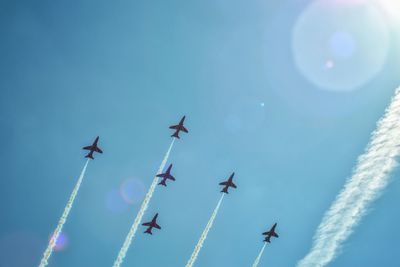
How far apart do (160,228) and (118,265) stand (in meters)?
13.8

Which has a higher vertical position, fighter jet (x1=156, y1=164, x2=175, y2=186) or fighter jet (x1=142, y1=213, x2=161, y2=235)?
fighter jet (x1=156, y1=164, x2=175, y2=186)

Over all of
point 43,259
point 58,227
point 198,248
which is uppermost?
point 198,248

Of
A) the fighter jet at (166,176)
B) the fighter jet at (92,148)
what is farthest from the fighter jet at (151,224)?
the fighter jet at (92,148)

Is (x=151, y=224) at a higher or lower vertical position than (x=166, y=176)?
lower

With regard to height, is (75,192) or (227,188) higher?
(227,188)

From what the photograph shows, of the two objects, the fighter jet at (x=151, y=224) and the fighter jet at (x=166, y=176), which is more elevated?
the fighter jet at (x=166, y=176)

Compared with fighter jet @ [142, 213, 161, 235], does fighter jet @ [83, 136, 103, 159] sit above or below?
above

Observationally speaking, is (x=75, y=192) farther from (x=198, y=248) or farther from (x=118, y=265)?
(x=198, y=248)

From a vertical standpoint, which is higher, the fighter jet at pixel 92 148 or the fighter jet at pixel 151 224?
the fighter jet at pixel 92 148

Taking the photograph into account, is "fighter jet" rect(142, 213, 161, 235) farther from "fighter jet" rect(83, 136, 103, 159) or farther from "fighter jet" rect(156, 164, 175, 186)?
"fighter jet" rect(83, 136, 103, 159)

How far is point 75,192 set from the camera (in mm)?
101875

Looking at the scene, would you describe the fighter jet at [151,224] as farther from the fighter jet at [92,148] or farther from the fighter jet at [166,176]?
the fighter jet at [92,148]

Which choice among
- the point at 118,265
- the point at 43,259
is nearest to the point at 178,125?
the point at 118,265

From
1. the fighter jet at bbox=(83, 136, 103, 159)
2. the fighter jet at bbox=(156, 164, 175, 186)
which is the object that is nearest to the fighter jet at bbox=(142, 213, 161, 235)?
the fighter jet at bbox=(156, 164, 175, 186)
